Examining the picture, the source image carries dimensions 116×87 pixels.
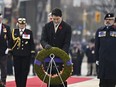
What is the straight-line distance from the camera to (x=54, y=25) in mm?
10531

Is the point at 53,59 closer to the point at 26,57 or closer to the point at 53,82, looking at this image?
the point at 53,82

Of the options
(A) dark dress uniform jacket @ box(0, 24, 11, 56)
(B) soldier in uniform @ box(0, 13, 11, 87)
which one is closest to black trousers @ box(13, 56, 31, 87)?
(B) soldier in uniform @ box(0, 13, 11, 87)

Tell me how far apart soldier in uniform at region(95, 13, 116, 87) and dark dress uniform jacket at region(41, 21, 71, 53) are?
0.72 metres

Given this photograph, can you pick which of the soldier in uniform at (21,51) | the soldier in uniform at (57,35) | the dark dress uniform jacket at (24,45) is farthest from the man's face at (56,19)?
the dark dress uniform jacket at (24,45)

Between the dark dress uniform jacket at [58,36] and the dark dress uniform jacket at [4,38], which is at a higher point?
the dark dress uniform jacket at [58,36]

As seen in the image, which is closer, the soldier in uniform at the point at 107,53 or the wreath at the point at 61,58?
the wreath at the point at 61,58

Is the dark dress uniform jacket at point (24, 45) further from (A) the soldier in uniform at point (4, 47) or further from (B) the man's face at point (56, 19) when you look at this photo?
(B) the man's face at point (56, 19)

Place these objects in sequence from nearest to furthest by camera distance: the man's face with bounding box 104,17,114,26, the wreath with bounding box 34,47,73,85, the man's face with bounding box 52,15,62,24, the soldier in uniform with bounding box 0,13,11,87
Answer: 1. the wreath with bounding box 34,47,73,85
2. the man's face with bounding box 52,15,62,24
3. the man's face with bounding box 104,17,114,26
4. the soldier in uniform with bounding box 0,13,11,87

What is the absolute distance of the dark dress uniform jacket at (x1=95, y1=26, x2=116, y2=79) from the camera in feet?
34.5

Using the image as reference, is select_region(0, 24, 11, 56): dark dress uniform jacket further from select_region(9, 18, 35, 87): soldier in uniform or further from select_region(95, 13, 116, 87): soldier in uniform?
select_region(95, 13, 116, 87): soldier in uniform

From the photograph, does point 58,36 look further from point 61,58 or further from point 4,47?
point 4,47

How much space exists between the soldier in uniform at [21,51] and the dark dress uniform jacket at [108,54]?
2533 millimetres

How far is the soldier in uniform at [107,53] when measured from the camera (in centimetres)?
1052

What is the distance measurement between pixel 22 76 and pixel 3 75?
31.5 inches
